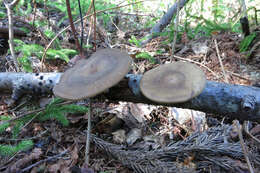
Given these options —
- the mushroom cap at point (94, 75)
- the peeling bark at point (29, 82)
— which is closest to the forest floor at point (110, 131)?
the peeling bark at point (29, 82)

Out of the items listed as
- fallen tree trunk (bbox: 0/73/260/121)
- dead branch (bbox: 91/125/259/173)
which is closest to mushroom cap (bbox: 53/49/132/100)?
fallen tree trunk (bbox: 0/73/260/121)

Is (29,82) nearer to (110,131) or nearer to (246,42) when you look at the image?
(110,131)

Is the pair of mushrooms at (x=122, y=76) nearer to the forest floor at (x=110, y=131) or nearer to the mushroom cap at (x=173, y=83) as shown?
the mushroom cap at (x=173, y=83)

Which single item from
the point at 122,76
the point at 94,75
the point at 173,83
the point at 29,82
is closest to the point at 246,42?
the point at 173,83

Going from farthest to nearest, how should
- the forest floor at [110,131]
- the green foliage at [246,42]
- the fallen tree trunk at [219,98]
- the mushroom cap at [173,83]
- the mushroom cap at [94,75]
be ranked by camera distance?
1. the green foliage at [246,42]
2. the forest floor at [110,131]
3. the fallen tree trunk at [219,98]
4. the mushroom cap at [94,75]
5. the mushroom cap at [173,83]

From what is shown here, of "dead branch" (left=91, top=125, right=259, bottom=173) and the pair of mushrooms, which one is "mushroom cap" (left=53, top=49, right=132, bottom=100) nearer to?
the pair of mushrooms

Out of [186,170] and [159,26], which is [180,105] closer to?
[186,170]

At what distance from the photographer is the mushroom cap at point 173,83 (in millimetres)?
1706

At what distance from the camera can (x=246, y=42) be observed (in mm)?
3807

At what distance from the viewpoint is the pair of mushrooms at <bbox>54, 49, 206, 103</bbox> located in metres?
1.75

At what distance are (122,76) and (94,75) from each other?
0.35 metres

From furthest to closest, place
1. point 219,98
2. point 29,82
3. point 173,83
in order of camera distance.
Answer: point 29,82
point 219,98
point 173,83

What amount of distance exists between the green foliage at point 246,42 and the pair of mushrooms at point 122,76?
8.40 feet

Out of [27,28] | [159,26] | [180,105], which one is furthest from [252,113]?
[27,28]
